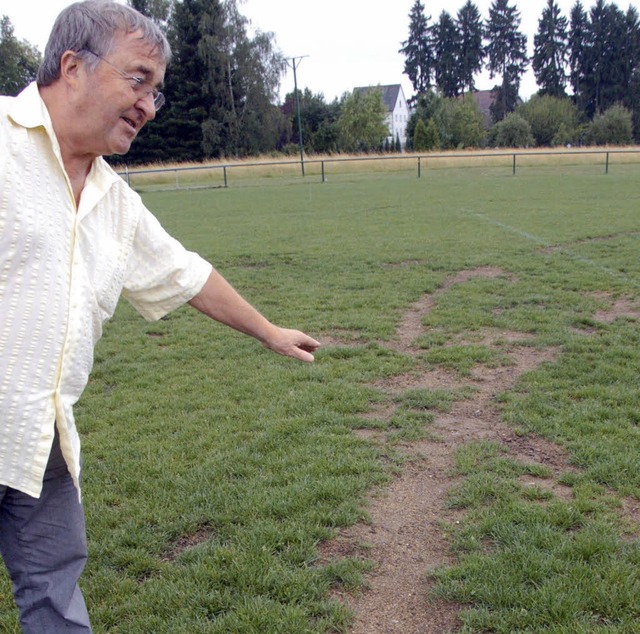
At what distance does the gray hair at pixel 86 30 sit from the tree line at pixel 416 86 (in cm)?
4472

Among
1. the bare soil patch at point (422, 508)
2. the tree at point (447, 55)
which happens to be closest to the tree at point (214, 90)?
the tree at point (447, 55)

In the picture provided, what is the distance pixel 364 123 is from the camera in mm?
49531

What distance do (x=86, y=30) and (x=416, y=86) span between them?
8245 centimetres

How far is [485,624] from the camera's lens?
8.22ft

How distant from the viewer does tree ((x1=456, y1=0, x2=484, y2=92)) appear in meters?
75.1

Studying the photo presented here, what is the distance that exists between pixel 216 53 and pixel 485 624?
163 ft

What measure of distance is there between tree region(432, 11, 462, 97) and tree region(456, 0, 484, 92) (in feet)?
1.82

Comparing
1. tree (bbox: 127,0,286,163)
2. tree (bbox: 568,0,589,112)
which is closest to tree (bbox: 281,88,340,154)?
tree (bbox: 127,0,286,163)

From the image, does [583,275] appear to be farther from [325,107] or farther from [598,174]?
[325,107]

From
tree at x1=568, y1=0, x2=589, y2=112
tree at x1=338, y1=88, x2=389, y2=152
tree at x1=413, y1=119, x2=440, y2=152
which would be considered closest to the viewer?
tree at x1=338, y1=88, x2=389, y2=152

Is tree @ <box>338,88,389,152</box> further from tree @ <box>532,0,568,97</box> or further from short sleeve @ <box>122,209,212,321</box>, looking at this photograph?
short sleeve @ <box>122,209,212,321</box>

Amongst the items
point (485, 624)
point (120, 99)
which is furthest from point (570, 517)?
point (120, 99)

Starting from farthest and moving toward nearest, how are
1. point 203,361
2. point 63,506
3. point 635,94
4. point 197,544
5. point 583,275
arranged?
point 635,94 → point 583,275 → point 203,361 → point 197,544 → point 63,506

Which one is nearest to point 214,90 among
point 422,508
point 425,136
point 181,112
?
point 181,112
